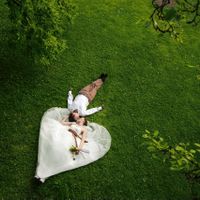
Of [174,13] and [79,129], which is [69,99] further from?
[174,13]

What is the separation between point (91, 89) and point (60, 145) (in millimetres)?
2401

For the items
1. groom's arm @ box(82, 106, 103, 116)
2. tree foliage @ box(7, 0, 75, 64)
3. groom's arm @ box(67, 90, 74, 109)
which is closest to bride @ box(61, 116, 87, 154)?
groom's arm @ box(82, 106, 103, 116)

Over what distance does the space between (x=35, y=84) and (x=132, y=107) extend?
3049 millimetres

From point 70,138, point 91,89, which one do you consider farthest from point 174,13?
point 91,89

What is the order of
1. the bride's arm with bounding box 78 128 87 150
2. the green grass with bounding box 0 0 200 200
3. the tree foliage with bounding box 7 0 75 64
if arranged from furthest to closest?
the bride's arm with bounding box 78 128 87 150 → the green grass with bounding box 0 0 200 200 → the tree foliage with bounding box 7 0 75 64

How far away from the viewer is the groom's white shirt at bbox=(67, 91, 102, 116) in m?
11.2

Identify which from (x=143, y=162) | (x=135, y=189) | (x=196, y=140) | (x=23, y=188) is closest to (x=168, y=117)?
(x=196, y=140)

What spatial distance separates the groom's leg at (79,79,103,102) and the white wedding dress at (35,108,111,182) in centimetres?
83

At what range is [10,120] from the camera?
35.0 ft

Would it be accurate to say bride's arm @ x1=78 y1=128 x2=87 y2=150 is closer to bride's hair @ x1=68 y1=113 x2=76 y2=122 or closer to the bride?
the bride

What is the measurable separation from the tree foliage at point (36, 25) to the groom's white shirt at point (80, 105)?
56.7 inches

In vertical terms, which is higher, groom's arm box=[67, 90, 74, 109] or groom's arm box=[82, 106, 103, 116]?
groom's arm box=[67, 90, 74, 109]

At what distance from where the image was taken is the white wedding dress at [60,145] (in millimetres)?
9828

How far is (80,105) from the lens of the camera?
444 inches
